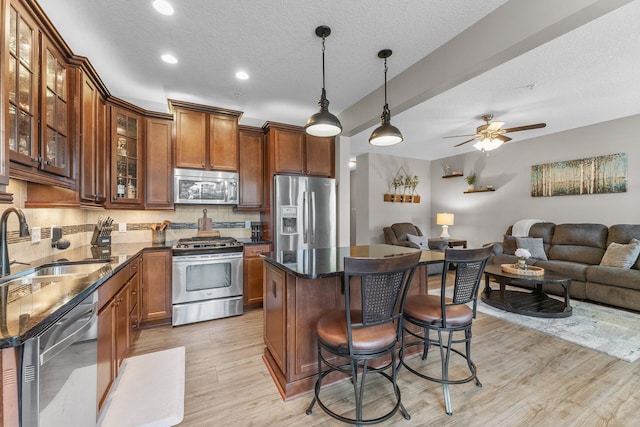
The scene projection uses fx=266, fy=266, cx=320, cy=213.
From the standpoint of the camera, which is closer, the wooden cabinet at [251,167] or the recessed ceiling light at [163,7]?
the recessed ceiling light at [163,7]

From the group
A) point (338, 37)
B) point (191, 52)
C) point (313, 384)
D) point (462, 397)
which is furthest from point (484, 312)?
point (191, 52)

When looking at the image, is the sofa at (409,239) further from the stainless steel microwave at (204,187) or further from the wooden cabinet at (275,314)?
the wooden cabinet at (275,314)

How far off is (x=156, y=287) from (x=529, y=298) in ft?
16.6

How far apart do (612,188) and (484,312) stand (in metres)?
3.24

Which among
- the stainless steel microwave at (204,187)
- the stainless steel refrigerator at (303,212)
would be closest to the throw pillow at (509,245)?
the stainless steel refrigerator at (303,212)

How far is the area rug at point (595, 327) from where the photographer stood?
102 inches

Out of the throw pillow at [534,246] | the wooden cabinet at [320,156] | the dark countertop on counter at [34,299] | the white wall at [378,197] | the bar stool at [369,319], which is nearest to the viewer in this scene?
the dark countertop on counter at [34,299]

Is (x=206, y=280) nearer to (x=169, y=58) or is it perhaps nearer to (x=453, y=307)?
(x=169, y=58)

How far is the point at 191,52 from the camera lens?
8.58ft

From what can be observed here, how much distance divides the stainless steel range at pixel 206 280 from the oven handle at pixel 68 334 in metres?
1.71

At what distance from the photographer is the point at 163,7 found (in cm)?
204

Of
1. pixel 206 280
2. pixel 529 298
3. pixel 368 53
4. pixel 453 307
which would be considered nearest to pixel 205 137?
pixel 206 280

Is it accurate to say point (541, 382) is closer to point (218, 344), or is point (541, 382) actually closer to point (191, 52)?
point (218, 344)

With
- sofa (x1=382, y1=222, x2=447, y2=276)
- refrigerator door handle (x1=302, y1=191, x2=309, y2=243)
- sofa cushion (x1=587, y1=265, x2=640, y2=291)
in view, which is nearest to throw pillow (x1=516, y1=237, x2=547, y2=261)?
sofa cushion (x1=587, y1=265, x2=640, y2=291)
